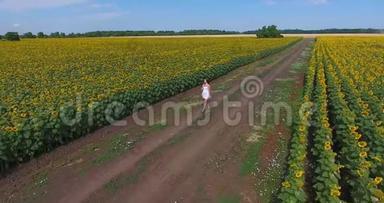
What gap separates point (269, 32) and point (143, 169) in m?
123

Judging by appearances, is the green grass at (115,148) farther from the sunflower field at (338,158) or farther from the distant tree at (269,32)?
the distant tree at (269,32)

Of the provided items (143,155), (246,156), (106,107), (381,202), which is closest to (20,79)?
(106,107)

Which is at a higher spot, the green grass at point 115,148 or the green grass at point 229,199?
the green grass at point 229,199

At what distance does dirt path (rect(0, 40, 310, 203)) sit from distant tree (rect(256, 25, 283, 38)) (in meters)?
116

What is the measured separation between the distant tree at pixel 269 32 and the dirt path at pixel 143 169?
380ft

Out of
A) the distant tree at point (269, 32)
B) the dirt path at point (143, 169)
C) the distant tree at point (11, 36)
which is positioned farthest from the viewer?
the distant tree at point (269, 32)

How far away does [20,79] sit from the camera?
25.7 m

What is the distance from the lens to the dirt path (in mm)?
10203

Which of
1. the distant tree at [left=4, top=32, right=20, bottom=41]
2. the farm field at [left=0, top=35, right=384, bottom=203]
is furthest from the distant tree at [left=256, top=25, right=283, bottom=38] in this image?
the farm field at [left=0, top=35, right=384, bottom=203]

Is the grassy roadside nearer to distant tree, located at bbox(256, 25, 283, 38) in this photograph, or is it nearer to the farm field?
the farm field

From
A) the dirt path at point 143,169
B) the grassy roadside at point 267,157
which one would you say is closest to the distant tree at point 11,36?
the grassy roadside at point 267,157

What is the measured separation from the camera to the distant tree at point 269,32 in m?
129

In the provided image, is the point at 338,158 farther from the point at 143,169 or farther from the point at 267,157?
the point at 143,169

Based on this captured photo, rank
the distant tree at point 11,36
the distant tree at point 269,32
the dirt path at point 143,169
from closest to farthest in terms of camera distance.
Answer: the dirt path at point 143,169 < the distant tree at point 11,36 < the distant tree at point 269,32
